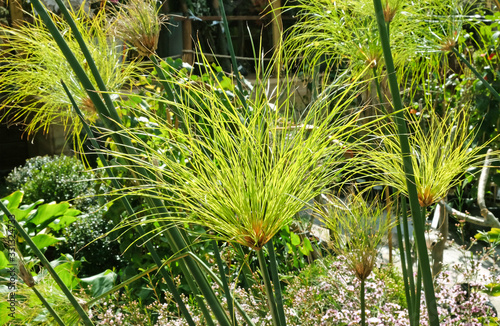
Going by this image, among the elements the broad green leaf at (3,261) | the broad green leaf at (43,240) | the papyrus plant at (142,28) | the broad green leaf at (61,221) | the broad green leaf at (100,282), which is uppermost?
the papyrus plant at (142,28)

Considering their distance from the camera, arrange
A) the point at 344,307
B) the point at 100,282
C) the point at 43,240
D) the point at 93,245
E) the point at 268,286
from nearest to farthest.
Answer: the point at 268,286, the point at 344,307, the point at 100,282, the point at 43,240, the point at 93,245

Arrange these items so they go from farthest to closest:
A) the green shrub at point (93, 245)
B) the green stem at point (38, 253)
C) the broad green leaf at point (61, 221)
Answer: the green shrub at point (93, 245) → the broad green leaf at point (61, 221) → the green stem at point (38, 253)

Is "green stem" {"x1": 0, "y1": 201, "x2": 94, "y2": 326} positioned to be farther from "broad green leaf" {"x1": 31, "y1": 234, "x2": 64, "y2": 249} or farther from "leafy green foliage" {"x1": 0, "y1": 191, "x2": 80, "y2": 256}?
"leafy green foliage" {"x1": 0, "y1": 191, "x2": 80, "y2": 256}

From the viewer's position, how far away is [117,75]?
125 cm

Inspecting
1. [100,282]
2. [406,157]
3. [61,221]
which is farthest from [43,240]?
[406,157]

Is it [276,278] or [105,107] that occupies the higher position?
[105,107]

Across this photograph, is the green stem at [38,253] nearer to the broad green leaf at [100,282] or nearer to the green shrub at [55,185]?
the broad green leaf at [100,282]

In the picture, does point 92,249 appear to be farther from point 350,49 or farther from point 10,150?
point 10,150

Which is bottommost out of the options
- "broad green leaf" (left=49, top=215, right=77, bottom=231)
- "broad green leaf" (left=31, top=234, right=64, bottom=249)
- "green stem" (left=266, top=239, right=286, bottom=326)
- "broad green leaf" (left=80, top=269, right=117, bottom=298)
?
"broad green leaf" (left=49, top=215, right=77, bottom=231)

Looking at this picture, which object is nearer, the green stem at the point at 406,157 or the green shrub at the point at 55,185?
the green stem at the point at 406,157

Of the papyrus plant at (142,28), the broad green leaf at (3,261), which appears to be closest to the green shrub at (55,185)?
the broad green leaf at (3,261)

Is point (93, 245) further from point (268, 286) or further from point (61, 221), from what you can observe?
point (268, 286)

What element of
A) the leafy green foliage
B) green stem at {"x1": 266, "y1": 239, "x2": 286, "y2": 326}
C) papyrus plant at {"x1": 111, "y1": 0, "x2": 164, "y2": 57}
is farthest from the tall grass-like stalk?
the leafy green foliage

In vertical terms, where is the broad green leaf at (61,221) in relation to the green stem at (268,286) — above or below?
below
